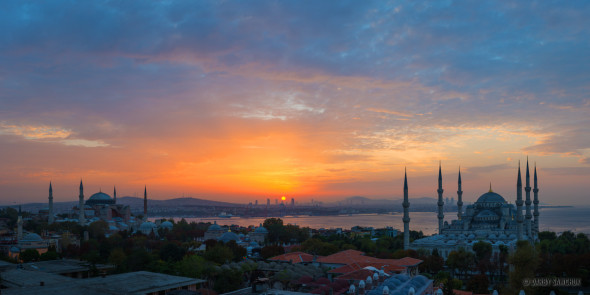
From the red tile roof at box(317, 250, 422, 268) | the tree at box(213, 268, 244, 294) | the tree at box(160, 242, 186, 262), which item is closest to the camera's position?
the tree at box(213, 268, 244, 294)

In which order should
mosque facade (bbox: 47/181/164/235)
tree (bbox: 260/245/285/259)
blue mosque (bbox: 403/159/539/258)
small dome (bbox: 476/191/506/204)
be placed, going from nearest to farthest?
tree (bbox: 260/245/285/259)
blue mosque (bbox: 403/159/539/258)
small dome (bbox: 476/191/506/204)
mosque facade (bbox: 47/181/164/235)

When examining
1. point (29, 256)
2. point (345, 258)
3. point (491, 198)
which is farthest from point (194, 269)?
point (491, 198)

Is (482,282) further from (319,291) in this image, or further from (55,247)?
(55,247)

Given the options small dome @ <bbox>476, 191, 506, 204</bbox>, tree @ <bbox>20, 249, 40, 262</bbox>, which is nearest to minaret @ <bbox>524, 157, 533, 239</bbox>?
small dome @ <bbox>476, 191, 506, 204</bbox>

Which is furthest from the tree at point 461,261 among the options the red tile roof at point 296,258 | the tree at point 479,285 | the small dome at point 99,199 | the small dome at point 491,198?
the small dome at point 99,199

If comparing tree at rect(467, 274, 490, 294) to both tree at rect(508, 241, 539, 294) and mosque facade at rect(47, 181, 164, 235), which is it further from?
mosque facade at rect(47, 181, 164, 235)

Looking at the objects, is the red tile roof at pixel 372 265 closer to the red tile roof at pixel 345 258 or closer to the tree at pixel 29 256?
the red tile roof at pixel 345 258

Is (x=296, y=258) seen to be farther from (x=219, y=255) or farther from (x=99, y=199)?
(x=99, y=199)

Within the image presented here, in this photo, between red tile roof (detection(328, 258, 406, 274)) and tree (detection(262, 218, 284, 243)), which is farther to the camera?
tree (detection(262, 218, 284, 243))

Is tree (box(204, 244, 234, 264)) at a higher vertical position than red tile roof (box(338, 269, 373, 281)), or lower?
lower
